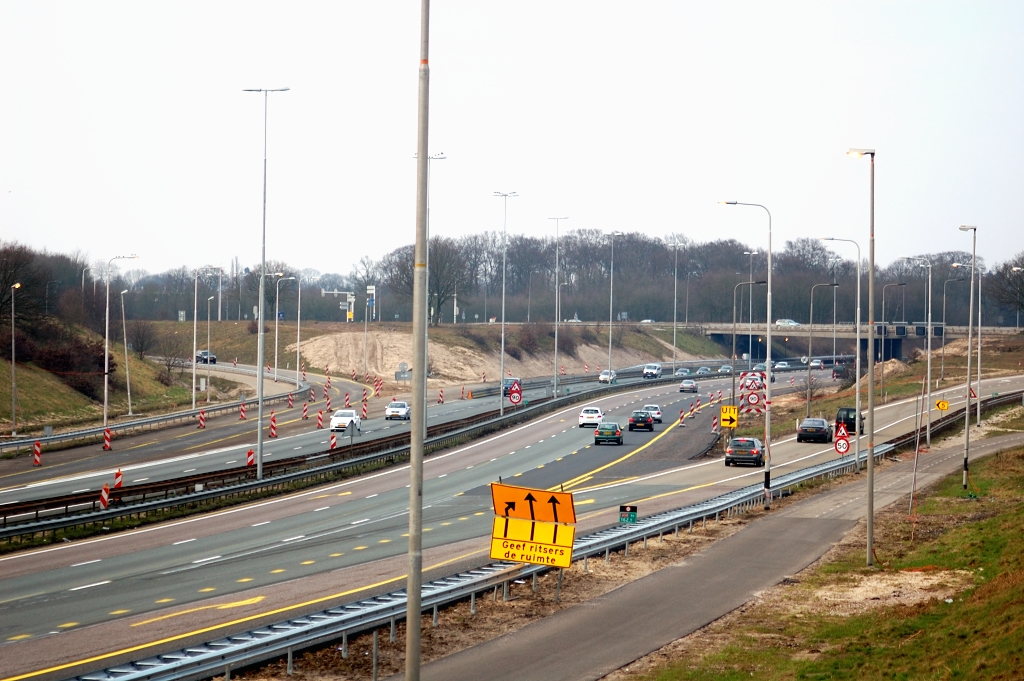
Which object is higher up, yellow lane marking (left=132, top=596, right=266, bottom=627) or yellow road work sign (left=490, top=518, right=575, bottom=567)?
yellow road work sign (left=490, top=518, right=575, bottom=567)

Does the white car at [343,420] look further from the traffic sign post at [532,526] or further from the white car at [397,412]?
the traffic sign post at [532,526]

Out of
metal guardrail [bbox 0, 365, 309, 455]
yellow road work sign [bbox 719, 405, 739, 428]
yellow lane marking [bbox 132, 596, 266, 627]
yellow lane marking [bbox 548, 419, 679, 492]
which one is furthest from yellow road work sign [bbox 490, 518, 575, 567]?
metal guardrail [bbox 0, 365, 309, 455]

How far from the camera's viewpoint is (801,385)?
94.4 metres

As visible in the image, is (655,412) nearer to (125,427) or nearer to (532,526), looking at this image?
(125,427)

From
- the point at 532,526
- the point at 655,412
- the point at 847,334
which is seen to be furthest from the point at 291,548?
the point at 847,334

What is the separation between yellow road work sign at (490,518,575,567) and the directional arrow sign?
112mm

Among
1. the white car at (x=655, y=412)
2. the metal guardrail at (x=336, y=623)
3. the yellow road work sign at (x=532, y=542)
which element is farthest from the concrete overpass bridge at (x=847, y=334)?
the yellow road work sign at (x=532, y=542)

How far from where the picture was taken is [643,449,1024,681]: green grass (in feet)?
46.0

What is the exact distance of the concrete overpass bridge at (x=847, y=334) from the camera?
11738 cm

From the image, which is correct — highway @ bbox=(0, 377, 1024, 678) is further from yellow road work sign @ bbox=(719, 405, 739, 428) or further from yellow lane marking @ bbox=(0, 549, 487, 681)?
yellow road work sign @ bbox=(719, 405, 739, 428)

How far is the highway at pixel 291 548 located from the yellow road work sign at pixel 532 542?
476cm

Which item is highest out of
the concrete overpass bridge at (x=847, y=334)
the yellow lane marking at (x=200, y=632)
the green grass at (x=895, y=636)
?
the concrete overpass bridge at (x=847, y=334)

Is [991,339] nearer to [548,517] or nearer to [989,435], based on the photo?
[989,435]

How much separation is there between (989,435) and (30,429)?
55945 millimetres
